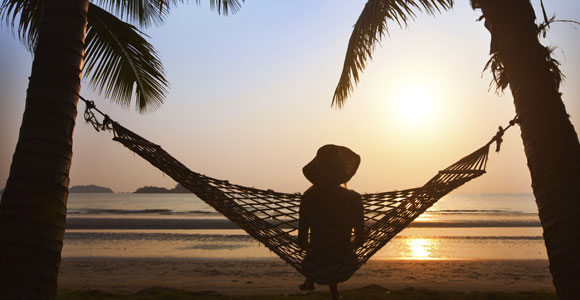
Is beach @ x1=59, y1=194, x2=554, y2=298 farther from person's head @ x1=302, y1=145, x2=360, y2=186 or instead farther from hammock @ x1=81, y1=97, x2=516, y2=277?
person's head @ x1=302, y1=145, x2=360, y2=186

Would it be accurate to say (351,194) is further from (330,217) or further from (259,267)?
(259,267)

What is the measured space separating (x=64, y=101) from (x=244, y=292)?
9.81 ft

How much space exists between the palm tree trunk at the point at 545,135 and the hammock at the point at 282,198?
0.70 metres

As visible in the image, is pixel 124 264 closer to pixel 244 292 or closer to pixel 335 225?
A: pixel 244 292

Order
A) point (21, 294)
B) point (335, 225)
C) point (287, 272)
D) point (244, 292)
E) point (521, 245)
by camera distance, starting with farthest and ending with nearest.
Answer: point (521, 245) < point (287, 272) < point (244, 292) < point (335, 225) < point (21, 294)

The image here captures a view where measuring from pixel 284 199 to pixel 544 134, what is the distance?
1672 mm

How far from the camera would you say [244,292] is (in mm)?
4391

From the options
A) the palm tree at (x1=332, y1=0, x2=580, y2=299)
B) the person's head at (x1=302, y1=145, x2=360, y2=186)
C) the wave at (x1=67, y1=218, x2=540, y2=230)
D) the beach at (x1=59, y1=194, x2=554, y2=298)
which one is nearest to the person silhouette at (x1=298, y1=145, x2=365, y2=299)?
the person's head at (x1=302, y1=145, x2=360, y2=186)

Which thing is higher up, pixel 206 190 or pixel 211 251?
pixel 206 190

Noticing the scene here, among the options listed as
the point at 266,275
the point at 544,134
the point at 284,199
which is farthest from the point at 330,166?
the point at 266,275

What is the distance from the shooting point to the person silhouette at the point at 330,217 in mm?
2354

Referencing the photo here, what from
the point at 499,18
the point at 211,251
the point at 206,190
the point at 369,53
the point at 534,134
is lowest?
the point at 211,251

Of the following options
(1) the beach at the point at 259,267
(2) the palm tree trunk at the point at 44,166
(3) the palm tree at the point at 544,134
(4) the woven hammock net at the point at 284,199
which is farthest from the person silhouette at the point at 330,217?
(1) the beach at the point at 259,267


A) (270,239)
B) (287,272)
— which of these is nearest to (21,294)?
(270,239)
